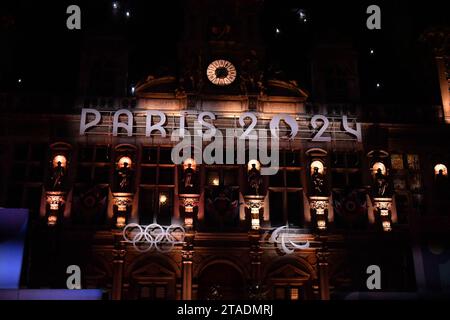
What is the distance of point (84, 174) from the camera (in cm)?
2447

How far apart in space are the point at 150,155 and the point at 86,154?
283 centimetres

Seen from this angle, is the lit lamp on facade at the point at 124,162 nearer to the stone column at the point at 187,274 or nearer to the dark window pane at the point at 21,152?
the dark window pane at the point at 21,152

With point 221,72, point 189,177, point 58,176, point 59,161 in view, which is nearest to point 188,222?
point 189,177

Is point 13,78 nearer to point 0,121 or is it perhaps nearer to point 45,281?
point 0,121

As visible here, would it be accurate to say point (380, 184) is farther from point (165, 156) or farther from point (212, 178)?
point (165, 156)

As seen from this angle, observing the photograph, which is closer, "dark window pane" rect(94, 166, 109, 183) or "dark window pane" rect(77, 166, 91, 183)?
"dark window pane" rect(77, 166, 91, 183)

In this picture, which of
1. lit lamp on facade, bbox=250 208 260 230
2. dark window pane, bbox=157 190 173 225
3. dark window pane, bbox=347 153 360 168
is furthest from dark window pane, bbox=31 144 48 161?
dark window pane, bbox=347 153 360 168

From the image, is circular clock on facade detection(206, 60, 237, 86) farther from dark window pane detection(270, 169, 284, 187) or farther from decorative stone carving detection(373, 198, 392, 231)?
decorative stone carving detection(373, 198, 392, 231)

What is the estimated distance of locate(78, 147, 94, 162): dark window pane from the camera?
24.6m

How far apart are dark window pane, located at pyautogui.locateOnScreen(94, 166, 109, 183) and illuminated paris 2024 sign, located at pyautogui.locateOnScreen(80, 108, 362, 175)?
1.57 m

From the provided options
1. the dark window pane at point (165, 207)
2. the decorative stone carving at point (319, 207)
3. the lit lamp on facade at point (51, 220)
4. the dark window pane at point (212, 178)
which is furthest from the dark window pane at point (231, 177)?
the lit lamp on facade at point (51, 220)

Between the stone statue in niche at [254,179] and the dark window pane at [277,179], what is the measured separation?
33.9 inches
